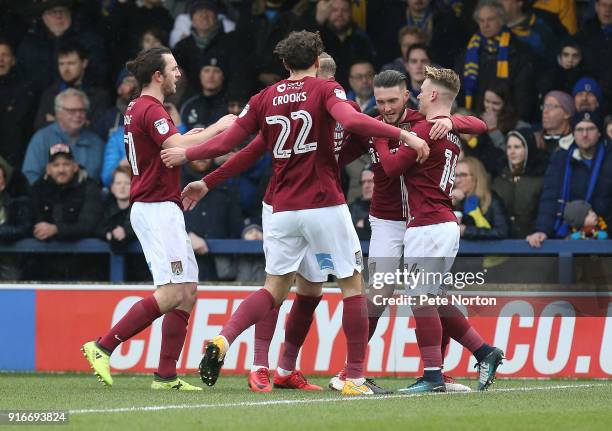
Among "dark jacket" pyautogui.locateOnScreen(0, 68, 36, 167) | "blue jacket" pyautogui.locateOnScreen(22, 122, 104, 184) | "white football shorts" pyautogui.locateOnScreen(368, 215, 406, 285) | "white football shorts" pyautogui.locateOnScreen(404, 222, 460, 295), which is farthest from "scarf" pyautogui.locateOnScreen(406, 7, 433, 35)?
"white football shorts" pyautogui.locateOnScreen(404, 222, 460, 295)

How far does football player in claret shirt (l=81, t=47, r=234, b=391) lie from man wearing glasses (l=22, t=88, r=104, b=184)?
454 centimetres

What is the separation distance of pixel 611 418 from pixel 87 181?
22.8 ft

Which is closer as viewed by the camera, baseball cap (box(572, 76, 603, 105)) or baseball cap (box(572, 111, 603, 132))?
baseball cap (box(572, 111, 603, 132))

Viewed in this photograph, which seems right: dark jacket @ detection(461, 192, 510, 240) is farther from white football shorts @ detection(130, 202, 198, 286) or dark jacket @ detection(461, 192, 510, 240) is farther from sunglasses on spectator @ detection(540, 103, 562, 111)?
white football shorts @ detection(130, 202, 198, 286)

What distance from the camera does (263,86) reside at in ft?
45.7

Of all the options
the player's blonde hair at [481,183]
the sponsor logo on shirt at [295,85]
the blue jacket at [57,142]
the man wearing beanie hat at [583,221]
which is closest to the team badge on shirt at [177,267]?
the sponsor logo on shirt at [295,85]

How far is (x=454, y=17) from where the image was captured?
1408 cm

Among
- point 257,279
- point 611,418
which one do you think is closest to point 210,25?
point 257,279

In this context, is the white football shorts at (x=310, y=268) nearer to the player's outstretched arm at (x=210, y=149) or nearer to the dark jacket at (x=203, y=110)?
the player's outstretched arm at (x=210, y=149)

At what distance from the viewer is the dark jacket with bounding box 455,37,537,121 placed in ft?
43.4

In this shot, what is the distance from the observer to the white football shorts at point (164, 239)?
29.6 feet

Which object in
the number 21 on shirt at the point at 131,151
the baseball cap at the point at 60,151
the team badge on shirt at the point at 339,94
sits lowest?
the baseball cap at the point at 60,151

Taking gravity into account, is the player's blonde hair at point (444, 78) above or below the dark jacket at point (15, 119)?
above

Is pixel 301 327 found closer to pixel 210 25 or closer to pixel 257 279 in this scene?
pixel 257 279
